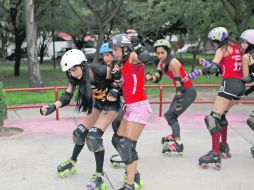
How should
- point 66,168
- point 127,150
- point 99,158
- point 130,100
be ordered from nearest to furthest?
1. point 127,150
2. point 130,100
3. point 99,158
4. point 66,168

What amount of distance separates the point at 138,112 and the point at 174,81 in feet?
4.94

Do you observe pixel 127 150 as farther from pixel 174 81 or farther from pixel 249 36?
pixel 249 36

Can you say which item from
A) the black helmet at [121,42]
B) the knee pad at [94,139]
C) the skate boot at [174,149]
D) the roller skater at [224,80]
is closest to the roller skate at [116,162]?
the skate boot at [174,149]

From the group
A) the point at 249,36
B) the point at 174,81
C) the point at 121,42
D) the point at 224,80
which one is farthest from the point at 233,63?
the point at 121,42

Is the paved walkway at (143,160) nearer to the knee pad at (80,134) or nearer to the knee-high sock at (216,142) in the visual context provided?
the knee-high sock at (216,142)

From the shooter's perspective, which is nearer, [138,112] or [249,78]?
[138,112]

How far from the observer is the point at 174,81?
6074 millimetres

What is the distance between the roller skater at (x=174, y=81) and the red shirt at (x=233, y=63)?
65 centimetres

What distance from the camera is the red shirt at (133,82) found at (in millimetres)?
4727

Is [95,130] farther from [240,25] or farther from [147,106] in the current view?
[240,25]

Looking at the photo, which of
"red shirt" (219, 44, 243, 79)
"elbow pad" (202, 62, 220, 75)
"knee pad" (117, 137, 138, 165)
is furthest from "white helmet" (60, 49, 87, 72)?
"red shirt" (219, 44, 243, 79)

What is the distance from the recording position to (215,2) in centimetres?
1939

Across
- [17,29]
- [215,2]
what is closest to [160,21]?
[215,2]

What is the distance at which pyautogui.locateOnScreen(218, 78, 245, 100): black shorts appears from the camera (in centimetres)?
565
